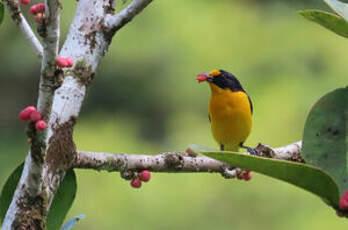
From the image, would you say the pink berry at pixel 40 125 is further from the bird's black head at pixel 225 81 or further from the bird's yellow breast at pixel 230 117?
the bird's black head at pixel 225 81

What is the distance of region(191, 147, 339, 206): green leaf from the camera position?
827mm

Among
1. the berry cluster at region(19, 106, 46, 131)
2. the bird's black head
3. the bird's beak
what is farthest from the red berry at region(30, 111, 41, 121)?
the bird's black head

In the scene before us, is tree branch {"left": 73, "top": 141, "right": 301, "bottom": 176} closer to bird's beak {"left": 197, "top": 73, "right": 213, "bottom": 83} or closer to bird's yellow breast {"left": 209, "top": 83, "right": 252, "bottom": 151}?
bird's beak {"left": 197, "top": 73, "right": 213, "bottom": 83}

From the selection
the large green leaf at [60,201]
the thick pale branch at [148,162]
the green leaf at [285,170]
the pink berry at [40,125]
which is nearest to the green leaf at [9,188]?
the large green leaf at [60,201]

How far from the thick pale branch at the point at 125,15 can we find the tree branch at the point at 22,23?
6.6 inches

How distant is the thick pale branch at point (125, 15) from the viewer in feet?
4.24

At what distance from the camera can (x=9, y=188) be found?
133cm

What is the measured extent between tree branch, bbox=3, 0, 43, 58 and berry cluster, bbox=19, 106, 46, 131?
249mm

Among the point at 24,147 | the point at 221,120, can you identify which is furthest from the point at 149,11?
the point at 221,120

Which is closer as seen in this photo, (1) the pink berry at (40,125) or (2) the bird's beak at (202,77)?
(1) the pink berry at (40,125)

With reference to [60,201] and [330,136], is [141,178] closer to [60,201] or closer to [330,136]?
[60,201]

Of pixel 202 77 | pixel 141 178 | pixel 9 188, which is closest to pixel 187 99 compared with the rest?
pixel 202 77

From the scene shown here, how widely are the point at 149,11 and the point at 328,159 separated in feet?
23.1

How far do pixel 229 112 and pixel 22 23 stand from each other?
1.82 meters
